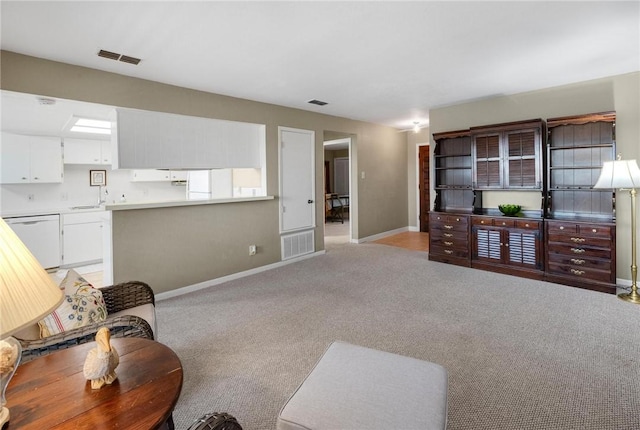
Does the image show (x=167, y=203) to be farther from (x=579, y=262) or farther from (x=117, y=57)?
(x=579, y=262)

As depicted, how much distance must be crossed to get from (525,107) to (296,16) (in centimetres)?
373

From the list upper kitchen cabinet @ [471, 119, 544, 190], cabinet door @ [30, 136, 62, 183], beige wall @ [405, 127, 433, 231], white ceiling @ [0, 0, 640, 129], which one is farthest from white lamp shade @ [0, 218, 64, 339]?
beige wall @ [405, 127, 433, 231]

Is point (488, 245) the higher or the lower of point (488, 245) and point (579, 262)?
the higher

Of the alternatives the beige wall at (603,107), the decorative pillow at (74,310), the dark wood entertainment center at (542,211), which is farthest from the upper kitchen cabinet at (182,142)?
the beige wall at (603,107)

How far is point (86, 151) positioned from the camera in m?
5.80

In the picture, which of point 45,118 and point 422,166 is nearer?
point 45,118

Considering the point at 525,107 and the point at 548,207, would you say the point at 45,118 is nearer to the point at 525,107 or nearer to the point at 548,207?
the point at 525,107

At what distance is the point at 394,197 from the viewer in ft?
25.0

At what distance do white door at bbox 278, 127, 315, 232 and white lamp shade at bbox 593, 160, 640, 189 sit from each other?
381 centimetres

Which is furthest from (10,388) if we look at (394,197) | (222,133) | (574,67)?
(394,197)

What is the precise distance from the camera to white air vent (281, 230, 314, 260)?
5.23 m

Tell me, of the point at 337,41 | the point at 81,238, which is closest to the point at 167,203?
the point at 337,41

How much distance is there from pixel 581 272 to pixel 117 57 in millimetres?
5383

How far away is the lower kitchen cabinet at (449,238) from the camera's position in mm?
4812
